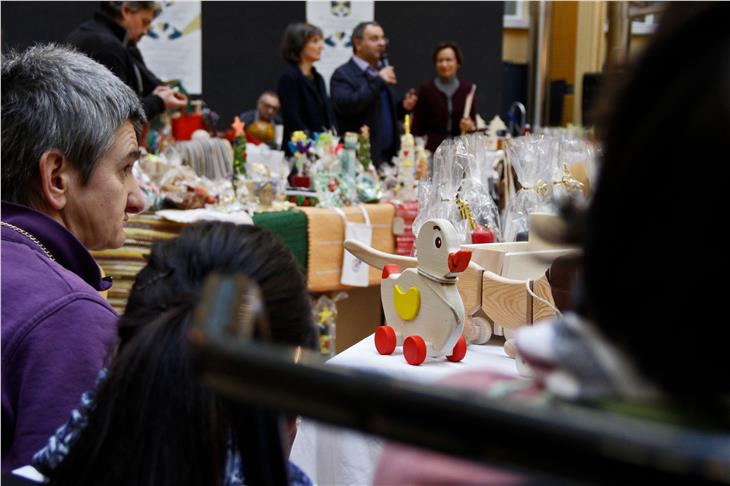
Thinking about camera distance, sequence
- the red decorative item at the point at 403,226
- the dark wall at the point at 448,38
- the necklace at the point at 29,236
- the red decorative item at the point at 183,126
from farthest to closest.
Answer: the dark wall at the point at 448,38 < the red decorative item at the point at 183,126 < the red decorative item at the point at 403,226 < the necklace at the point at 29,236

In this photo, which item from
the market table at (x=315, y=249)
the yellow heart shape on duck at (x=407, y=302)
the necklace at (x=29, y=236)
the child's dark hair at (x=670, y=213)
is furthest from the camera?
the market table at (x=315, y=249)

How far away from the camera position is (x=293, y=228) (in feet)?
11.7

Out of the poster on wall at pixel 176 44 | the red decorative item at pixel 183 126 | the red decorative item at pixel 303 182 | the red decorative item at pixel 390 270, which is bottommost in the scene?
the red decorative item at pixel 390 270

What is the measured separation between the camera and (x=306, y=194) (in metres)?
4.00

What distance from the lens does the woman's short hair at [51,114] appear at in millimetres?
1410

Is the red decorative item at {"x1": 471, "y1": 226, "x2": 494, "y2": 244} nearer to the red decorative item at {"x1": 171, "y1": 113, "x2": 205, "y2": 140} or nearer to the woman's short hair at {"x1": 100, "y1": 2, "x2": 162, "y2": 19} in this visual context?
the woman's short hair at {"x1": 100, "y1": 2, "x2": 162, "y2": 19}

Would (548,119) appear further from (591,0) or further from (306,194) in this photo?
(306,194)

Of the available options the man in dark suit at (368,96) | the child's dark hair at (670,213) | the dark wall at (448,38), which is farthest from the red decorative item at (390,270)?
the dark wall at (448,38)

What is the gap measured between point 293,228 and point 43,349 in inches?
97.0

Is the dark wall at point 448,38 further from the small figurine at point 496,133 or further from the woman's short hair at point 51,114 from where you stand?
the woman's short hair at point 51,114

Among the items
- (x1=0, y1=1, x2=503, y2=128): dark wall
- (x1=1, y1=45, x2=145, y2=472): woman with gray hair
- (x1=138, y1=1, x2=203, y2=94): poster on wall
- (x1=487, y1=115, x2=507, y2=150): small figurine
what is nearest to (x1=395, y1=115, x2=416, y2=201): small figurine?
(x1=487, y1=115, x2=507, y2=150): small figurine

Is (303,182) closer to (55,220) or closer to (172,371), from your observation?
(55,220)

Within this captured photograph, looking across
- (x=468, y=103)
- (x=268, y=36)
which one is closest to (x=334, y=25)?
(x=268, y=36)

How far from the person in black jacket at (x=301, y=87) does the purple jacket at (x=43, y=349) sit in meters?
4.06
